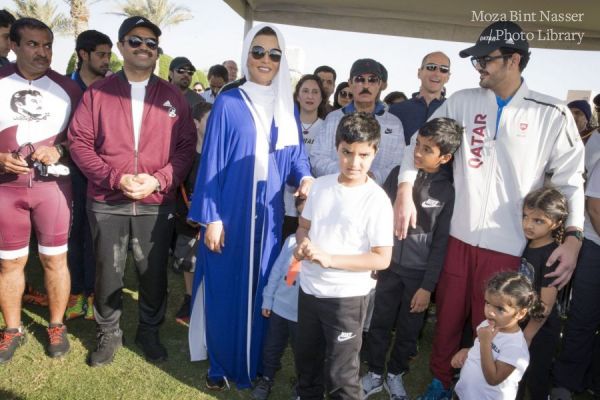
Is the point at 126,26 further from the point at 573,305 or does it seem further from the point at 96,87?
the point at 573,305

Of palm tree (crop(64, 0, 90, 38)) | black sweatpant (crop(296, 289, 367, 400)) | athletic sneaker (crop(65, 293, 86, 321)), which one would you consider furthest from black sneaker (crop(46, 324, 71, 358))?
palm tree (crop(64, 0, 90, 38))

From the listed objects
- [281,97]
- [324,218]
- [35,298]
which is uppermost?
[281,97]

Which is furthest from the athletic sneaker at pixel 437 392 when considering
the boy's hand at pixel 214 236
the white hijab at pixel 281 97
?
the white hijab at pixel 281 97

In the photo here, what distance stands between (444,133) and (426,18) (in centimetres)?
549

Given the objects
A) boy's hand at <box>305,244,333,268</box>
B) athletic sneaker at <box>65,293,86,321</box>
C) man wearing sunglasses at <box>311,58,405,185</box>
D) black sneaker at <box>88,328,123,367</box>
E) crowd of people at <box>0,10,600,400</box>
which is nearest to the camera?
boy's hand at <box>305,244,333,268</box>

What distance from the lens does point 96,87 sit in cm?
313

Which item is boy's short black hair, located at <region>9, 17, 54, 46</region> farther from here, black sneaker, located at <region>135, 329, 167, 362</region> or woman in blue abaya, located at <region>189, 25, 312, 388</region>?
black sneaker, located at <region>135, 329, 167, 362</region>

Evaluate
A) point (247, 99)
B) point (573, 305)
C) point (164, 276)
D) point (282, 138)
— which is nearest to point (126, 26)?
point (247, 99)

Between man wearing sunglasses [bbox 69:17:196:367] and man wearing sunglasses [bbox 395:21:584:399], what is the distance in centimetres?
173

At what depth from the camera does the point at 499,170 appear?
2.77 metres

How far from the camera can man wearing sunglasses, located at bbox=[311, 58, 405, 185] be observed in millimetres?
3600

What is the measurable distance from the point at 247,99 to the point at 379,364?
2.16 meters

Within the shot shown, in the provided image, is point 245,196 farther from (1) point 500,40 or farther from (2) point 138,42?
(1) point 500,40

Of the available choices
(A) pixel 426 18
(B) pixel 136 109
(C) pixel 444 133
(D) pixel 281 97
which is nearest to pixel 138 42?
(B) pixel 136 109
